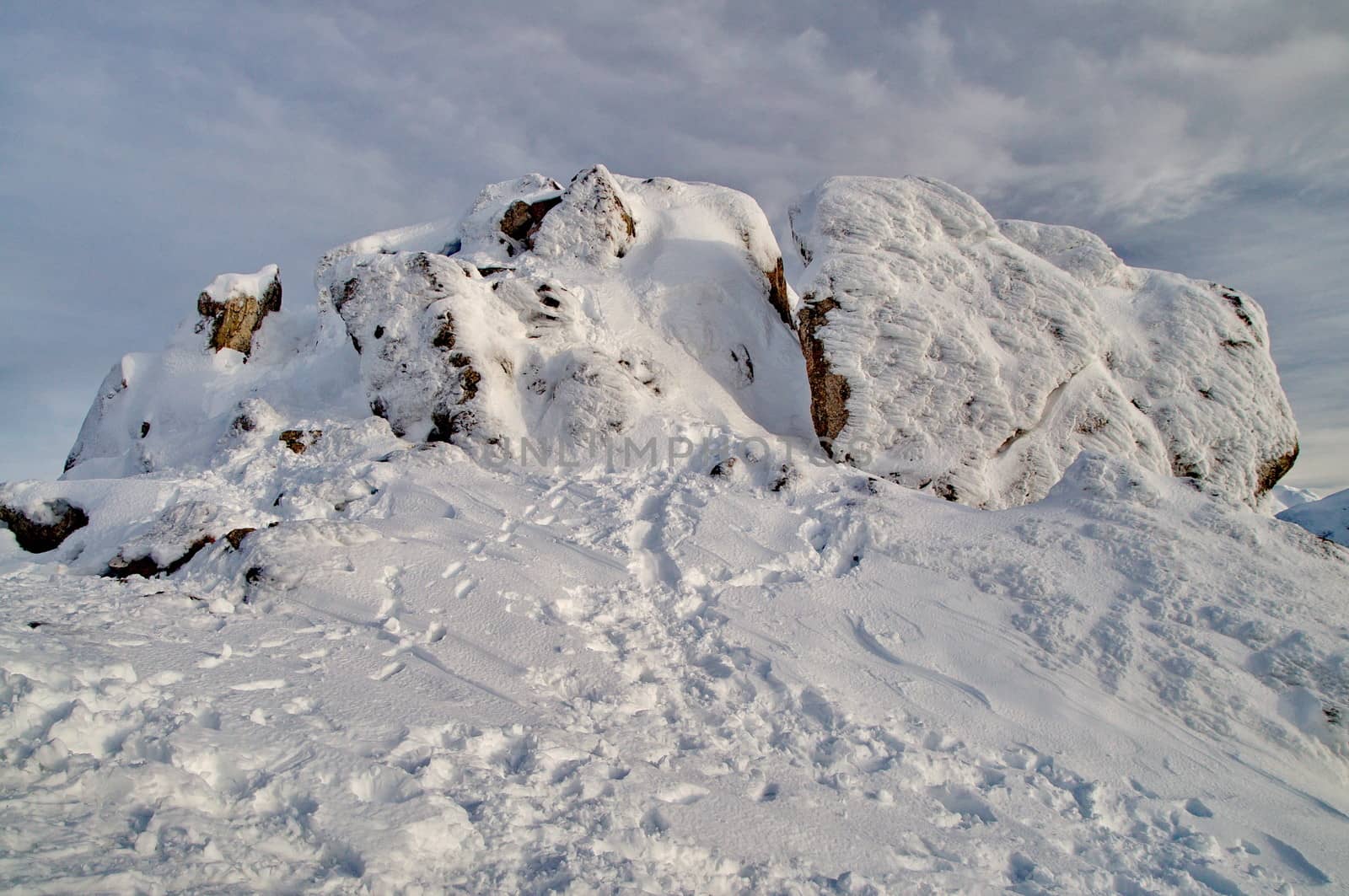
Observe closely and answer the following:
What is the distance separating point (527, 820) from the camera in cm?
384

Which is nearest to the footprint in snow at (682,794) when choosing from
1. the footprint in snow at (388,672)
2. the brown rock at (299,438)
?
→ the footprint in snow at (388,672)

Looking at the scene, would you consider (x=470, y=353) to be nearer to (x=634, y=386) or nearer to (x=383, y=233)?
(x=634, y=386)

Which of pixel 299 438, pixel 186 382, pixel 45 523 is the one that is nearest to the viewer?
pixel 45 523

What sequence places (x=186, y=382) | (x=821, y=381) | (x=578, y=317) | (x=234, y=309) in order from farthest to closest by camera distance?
1. (x=234, y=309)
2. (x=186, y=382)
3. (x=578, y=317)
4. (x=821, y=381)

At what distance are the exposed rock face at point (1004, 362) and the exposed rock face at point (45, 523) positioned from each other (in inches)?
482

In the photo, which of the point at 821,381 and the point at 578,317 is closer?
the point at 821,381

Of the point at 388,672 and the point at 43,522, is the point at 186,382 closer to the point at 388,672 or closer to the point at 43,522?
the point at 43,522

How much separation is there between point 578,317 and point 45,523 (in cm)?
930

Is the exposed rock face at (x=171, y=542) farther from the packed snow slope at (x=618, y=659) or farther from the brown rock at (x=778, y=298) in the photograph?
the brown rock at (x=778, y=298)

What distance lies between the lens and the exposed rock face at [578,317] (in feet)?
39.4

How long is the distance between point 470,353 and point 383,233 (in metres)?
10.8

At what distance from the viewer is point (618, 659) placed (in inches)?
248

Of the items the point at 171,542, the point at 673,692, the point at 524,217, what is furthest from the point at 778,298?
the point at 171,542

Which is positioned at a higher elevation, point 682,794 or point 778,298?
point 778,298
